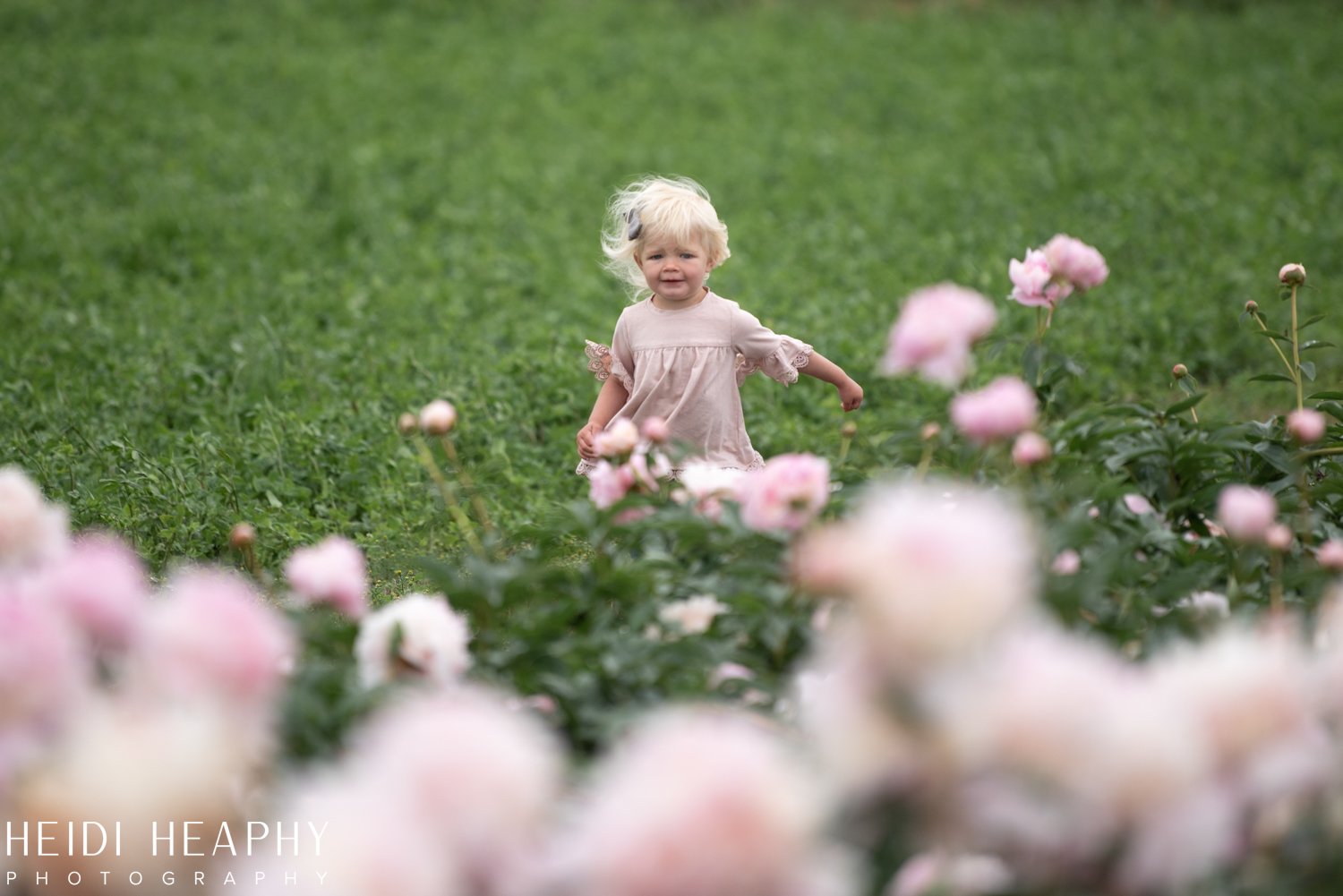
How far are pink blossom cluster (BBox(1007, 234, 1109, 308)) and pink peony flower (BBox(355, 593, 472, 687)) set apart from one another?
0.97m

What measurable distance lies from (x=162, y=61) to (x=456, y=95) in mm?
2216

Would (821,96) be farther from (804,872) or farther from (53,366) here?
(804,872)

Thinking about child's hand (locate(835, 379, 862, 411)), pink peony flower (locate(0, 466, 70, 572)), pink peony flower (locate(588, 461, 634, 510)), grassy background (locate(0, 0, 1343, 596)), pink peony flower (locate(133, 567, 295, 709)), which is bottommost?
pink peony flower (locate(133, 567, 295, 709))

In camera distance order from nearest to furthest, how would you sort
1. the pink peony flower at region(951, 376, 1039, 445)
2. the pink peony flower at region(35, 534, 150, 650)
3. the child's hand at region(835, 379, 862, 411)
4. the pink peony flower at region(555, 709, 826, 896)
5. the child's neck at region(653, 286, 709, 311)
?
the pink peony flower at region(555, 709, 826, 896) < the pink peony flower at region(35, 534, 150, 650) < the pink peony flower at region(951, 376, 1039, 445) < the child's hand at region(835, 379, 862, 411) < the child's neck at region(653, 286, 709, 311)

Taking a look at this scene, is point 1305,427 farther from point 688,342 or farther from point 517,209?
point 517,209

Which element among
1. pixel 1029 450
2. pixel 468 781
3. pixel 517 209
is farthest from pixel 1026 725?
pixel 517 209

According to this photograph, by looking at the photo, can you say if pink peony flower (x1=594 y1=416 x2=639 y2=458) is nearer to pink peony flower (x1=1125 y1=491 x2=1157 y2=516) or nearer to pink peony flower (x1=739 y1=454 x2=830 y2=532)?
pink peony flower (x1=739 y1=454 x2=830 y2=532)

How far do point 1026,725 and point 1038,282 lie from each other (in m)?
1.24

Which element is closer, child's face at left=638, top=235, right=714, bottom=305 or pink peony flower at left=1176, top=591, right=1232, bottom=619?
pink peony flower at left=1176, top=591, right=1232, bottom=619

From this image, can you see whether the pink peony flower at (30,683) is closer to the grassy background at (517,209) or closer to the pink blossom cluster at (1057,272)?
the grassy background at (517,209)

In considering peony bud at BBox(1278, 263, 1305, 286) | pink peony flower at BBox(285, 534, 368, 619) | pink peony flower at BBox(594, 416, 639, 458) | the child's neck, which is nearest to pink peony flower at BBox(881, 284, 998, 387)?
pink peony flower at BBox(594, 416, 639, 458)

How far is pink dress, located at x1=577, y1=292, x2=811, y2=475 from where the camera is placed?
10.0 feet

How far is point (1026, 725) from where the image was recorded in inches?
35.1

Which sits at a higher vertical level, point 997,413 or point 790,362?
point 790,362
